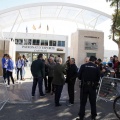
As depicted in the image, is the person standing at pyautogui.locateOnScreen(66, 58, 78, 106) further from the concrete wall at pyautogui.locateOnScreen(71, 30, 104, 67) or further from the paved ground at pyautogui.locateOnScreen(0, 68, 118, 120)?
the concrete wall at pyautogui.locateOnScreen(71, 30, 104, 67)

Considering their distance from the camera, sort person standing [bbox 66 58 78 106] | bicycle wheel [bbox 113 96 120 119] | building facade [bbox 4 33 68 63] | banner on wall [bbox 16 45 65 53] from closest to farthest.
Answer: bicycle wheel [bbox 113 96 120 119]
person standing [bbox 66 58 78 106]
banner on wall [bbox 16 45 65 53]
building facade [bbox 4 33 68 63]

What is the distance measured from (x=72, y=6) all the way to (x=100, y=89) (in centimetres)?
2091

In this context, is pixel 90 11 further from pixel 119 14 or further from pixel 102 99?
pixel 102 99

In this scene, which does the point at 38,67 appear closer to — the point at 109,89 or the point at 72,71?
the point at 72,71

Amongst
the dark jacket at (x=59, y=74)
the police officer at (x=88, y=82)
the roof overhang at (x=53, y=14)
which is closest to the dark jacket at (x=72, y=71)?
the dark jacket at (x=59, y=74)

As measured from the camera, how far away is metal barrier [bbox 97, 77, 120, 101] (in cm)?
807

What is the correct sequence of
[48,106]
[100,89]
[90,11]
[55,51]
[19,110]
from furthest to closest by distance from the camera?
[55,51] < [90,11] < [100,89] < [48,106] < [19,110]

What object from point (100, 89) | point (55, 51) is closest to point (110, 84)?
point (100, 89)

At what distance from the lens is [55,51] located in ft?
181

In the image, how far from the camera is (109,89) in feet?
27.7

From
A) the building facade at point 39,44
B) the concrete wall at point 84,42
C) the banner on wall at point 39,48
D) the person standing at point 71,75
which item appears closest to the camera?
the person standing at point 71,75

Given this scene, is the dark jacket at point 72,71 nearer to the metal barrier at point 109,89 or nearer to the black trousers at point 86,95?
the metal barrier at point 109,89

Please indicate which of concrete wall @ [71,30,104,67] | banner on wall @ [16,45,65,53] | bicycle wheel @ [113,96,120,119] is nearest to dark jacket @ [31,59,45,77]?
bicycle wheel @ [113,96,120,119]

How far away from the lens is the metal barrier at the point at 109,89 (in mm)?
8070
